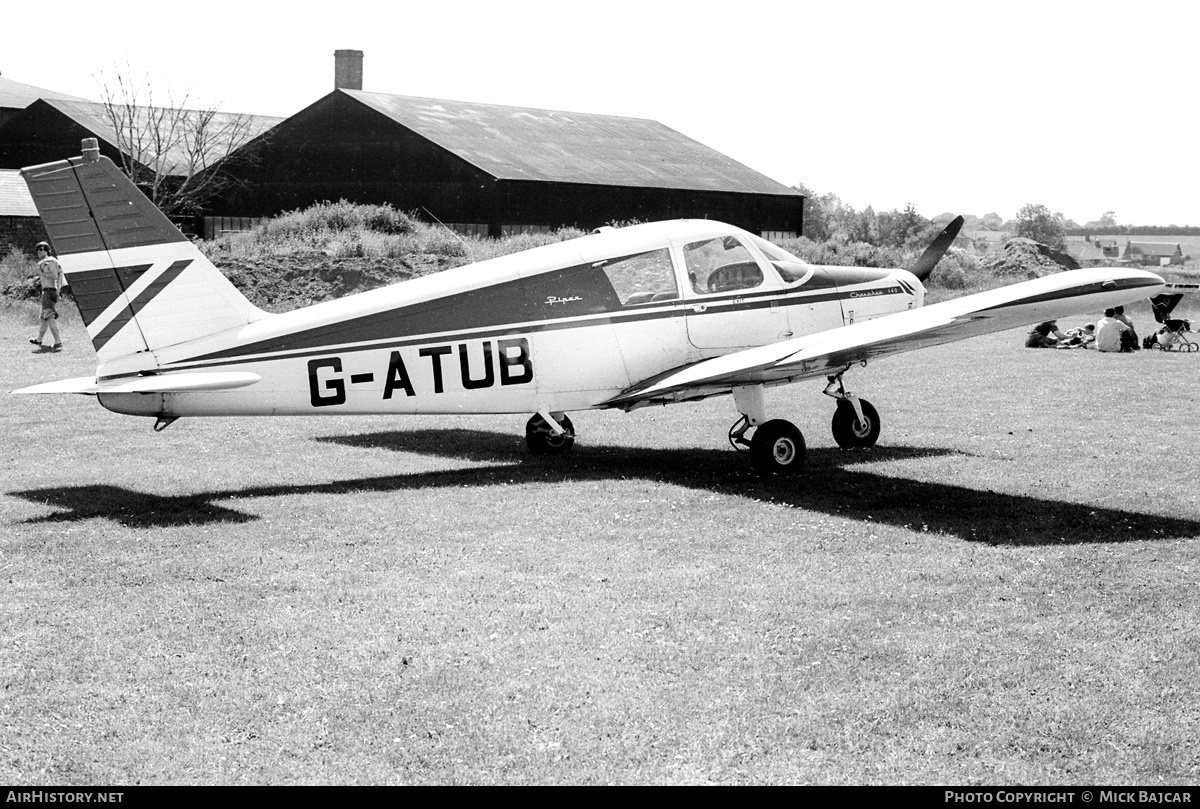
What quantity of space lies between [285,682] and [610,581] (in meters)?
2.55

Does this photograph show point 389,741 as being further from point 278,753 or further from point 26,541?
point 26,541

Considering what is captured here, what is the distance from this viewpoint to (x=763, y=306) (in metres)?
13.0

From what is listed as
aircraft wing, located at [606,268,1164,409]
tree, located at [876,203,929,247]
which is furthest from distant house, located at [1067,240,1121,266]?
aircraft wing, located at [606,268,1164,409]

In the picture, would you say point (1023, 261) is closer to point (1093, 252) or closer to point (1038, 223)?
point (1093, 252)

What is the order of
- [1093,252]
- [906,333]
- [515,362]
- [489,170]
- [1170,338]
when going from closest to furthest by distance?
[906,333] → [515,362] → [1170,338] → [489,170] → [1093,252]

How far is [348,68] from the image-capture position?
60281 mm

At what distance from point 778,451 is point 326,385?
4.31 m

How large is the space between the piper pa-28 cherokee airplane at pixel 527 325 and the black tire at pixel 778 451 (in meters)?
0.02

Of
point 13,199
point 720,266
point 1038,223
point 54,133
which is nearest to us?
point 720,266

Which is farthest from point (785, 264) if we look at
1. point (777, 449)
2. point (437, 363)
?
point (437, 363)

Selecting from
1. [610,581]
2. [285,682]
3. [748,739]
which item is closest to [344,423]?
[610,581]

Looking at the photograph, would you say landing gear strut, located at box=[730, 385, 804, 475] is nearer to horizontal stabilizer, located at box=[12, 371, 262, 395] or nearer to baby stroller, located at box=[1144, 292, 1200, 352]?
horizontal stabilizer, located at box=[12, 371, 262, 395]
